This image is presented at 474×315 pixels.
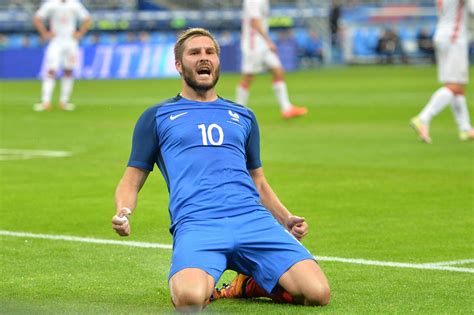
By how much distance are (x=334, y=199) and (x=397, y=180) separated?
1.80 meters

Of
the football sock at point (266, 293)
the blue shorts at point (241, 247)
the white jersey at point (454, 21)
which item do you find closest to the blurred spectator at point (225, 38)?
the white jersey at point (454, 21)

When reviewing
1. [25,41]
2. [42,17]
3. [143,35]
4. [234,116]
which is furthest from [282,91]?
[143,35]

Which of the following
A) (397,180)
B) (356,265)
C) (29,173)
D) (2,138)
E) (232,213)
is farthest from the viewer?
(2,138)

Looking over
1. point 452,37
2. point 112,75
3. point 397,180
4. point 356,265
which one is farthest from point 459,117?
point 112,75

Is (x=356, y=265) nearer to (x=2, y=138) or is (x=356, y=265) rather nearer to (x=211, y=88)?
(x=211, y=88)

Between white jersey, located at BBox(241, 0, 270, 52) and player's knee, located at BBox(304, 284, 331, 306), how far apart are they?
1734 cm

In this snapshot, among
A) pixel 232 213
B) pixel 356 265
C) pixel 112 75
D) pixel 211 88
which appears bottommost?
pixel 112 75

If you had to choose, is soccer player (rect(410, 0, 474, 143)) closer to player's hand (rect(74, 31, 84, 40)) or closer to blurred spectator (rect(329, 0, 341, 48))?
player's hand (rect(74, 31, 84, 40))

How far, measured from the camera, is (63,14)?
29.4 meters

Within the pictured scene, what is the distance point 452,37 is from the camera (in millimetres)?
19516

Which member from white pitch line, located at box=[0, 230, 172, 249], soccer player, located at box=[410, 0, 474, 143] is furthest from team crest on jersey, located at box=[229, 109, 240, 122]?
soccer player, located at box=[410, 0, 474, 143]

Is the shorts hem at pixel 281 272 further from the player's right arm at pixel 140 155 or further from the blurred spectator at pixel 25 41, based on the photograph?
the blurred spectator at pixel 25 41

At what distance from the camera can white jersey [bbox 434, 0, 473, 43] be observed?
19.5 m

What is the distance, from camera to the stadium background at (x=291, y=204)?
8.30m
